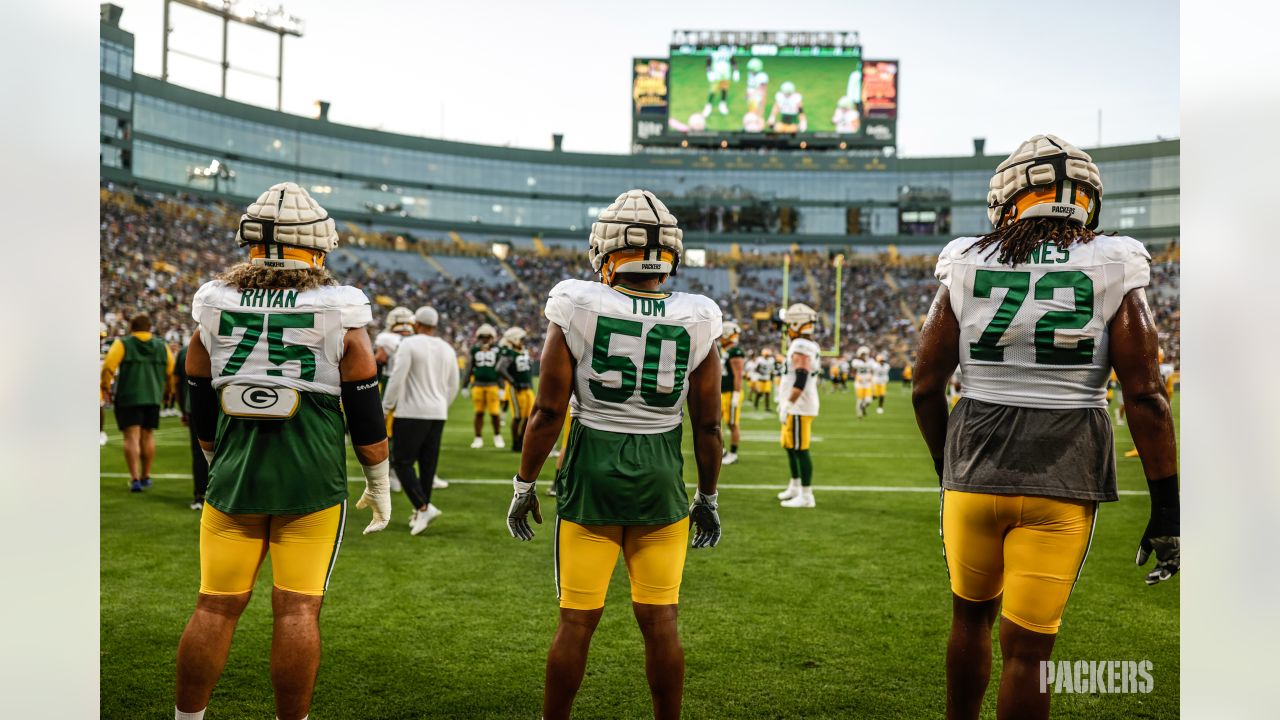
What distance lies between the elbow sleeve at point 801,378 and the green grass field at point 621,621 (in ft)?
4.06

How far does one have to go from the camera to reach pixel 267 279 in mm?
3234

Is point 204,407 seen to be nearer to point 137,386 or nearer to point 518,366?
point 137,386

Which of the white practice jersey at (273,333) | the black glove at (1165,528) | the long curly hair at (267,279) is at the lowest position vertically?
the black glove at (1165,528)

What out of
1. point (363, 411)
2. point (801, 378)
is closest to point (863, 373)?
point (801, 378)

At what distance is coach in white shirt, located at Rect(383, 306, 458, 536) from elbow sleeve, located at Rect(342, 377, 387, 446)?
4.52 meters

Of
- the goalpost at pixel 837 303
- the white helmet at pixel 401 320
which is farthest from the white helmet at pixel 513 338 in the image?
the goalpost at pixel 837 303

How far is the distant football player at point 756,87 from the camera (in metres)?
55.3

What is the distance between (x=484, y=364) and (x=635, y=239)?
33.7ft

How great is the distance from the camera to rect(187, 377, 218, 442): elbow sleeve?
338 cm

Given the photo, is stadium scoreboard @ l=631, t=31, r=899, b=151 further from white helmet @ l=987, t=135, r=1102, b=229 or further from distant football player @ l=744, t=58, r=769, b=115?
white helmet @ l=987, t=135, r=1102, b=229

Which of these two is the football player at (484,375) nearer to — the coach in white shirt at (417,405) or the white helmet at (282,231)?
the coach in white shirt at (417,405)

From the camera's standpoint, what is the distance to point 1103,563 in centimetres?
673
